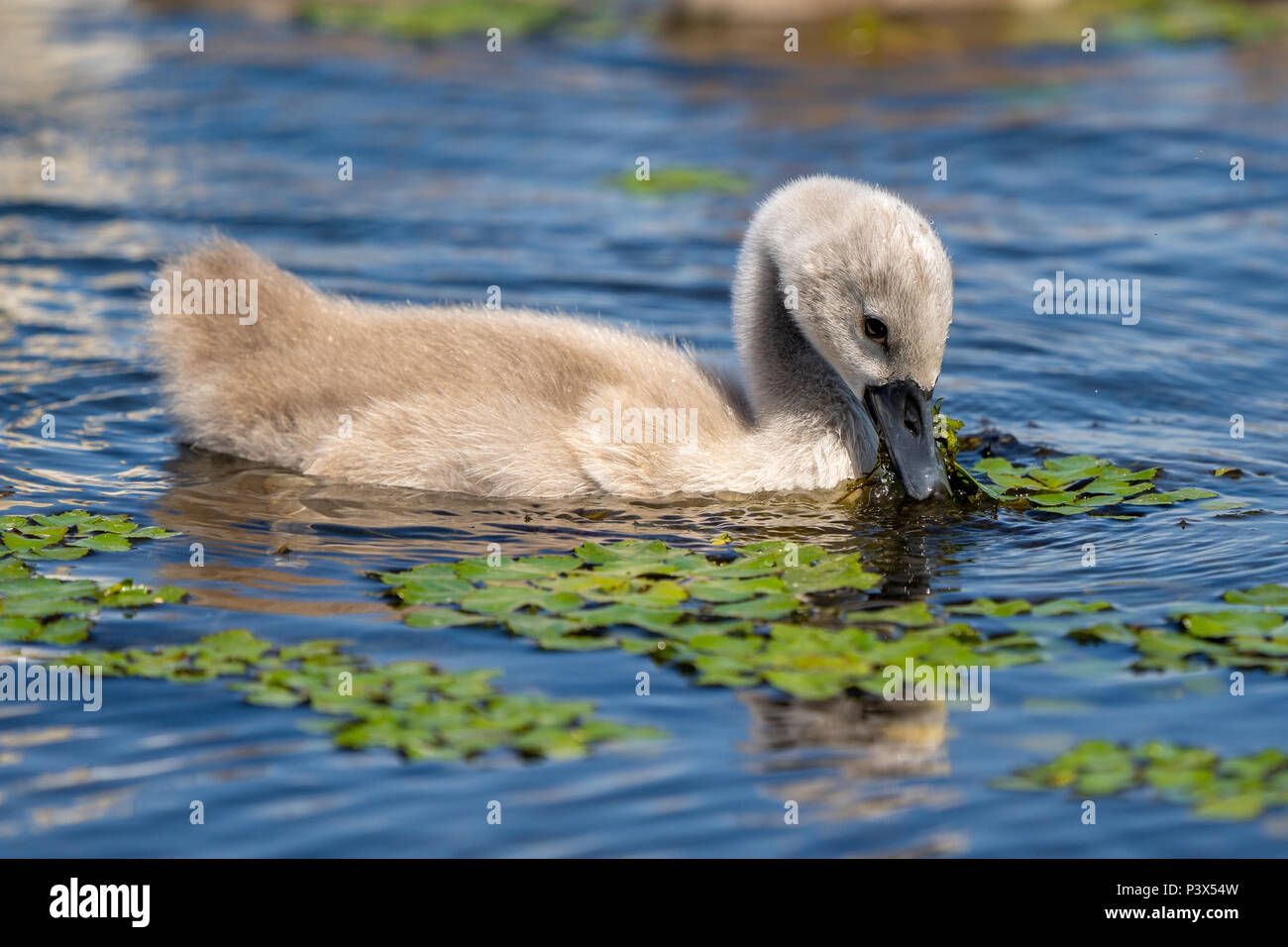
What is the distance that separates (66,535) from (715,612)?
2.68 meters

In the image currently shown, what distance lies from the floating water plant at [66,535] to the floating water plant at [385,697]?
1042mm

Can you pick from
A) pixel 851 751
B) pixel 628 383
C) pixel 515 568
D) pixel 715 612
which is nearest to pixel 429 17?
pixel 628 383

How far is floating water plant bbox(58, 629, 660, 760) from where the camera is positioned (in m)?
5.01

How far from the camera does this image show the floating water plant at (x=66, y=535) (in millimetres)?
6496

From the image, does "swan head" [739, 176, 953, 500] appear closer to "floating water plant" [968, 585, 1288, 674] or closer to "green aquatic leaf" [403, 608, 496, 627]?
"floating water plant" [968, 585, 1288, 674]

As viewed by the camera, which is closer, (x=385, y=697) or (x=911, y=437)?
(x=385, y=697)

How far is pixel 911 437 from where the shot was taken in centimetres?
679

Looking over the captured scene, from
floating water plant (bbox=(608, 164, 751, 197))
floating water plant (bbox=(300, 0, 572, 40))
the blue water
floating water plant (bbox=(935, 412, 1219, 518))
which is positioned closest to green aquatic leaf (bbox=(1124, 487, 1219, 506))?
floating water plant (bbox=(935, 412, 1219, 518))

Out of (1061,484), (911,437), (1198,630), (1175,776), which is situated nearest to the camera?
(1175,776)

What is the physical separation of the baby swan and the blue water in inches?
7.5

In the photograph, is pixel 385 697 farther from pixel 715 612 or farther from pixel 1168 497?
pixel 1168 497

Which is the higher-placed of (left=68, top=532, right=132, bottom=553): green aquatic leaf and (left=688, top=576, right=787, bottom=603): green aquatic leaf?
(left=68, top=532, right=132, bottom=553): green aquatic leaf

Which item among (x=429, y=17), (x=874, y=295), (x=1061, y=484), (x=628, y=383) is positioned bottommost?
(x=1061, y=484)

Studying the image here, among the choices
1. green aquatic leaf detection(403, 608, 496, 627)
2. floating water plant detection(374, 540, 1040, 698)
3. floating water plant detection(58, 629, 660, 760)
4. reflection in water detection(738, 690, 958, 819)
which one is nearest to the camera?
reflection in water detection(738, 690, 958, 819)
